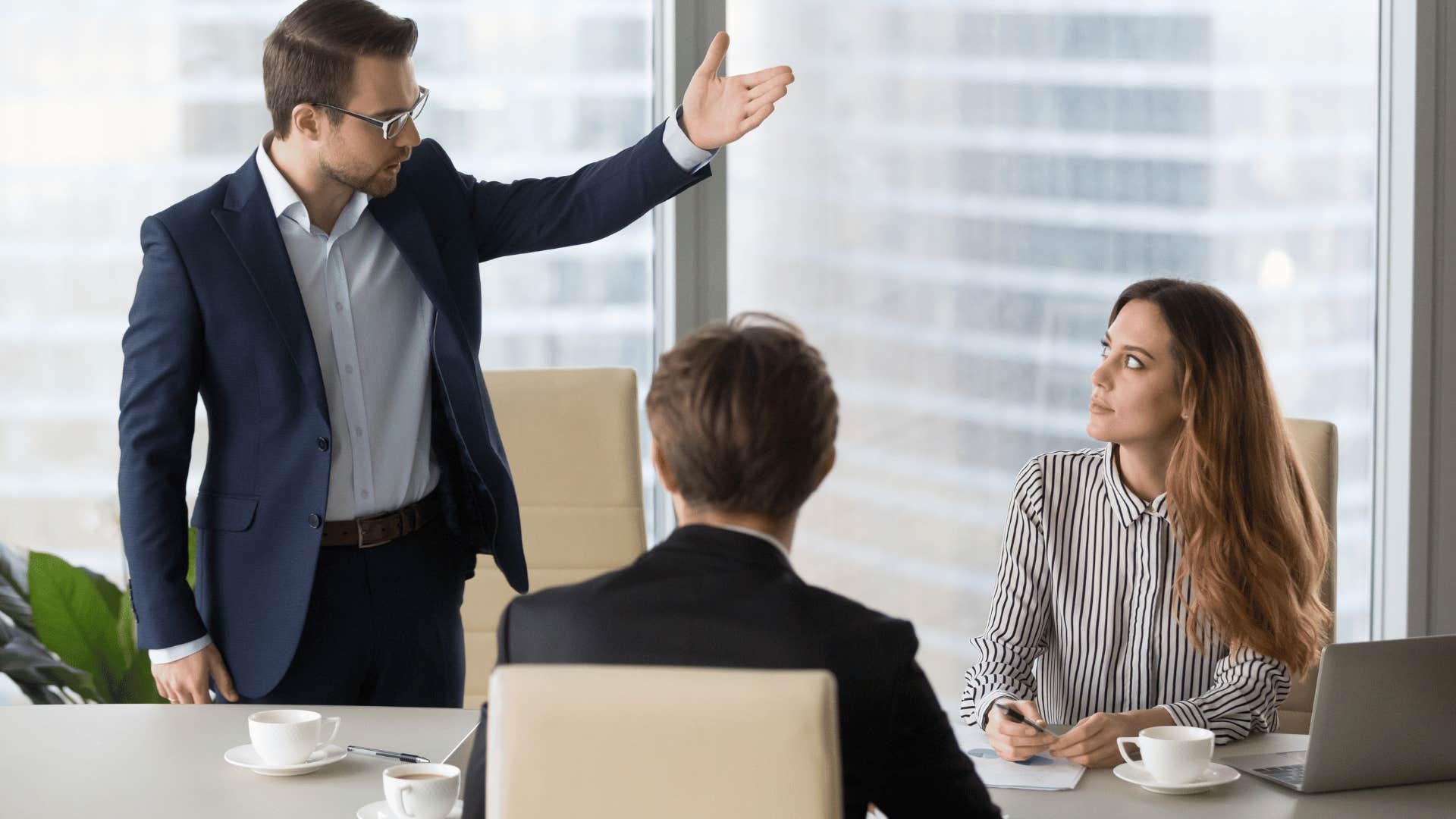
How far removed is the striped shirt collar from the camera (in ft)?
6.48

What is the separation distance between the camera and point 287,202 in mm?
2045

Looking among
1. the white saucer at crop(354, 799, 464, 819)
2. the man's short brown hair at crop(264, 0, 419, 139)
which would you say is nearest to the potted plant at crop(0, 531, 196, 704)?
the man's short brown hair at crop(264, 0, 419, 139)

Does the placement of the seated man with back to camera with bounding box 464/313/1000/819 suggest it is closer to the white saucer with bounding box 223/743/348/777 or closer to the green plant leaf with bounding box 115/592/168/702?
the white saucer with bounding box 223/743/348/777

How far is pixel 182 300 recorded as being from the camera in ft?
6.34

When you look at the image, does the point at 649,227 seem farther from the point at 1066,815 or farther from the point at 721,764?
the point at 721,764

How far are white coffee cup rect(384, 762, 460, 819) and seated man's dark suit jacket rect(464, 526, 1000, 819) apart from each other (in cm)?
18

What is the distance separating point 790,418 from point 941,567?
2420 mm

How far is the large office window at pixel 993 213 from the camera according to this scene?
3.33 meters

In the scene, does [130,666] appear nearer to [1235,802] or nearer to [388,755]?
[388,755]

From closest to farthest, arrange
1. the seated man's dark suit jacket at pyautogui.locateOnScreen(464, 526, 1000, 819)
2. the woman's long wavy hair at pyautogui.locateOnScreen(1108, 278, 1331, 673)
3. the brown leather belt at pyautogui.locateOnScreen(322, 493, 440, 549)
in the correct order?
the seated man's dark suit jacket at pyautogui.locateOnScreen(464, 526, 1000, 819) → the woman's long wavy hair at pyautogui.locateOnScreen(1108, 278, 1331, 673) → the brown leather belt at pyautogui.locateOnScreen(322, 493, 440, 549)

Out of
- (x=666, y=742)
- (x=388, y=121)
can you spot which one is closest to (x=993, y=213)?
(x=388, y=121)

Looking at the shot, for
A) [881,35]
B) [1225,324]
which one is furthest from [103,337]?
[1225,324]

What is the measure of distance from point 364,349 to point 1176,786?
1304mm

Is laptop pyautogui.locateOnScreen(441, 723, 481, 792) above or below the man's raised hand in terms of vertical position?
below
